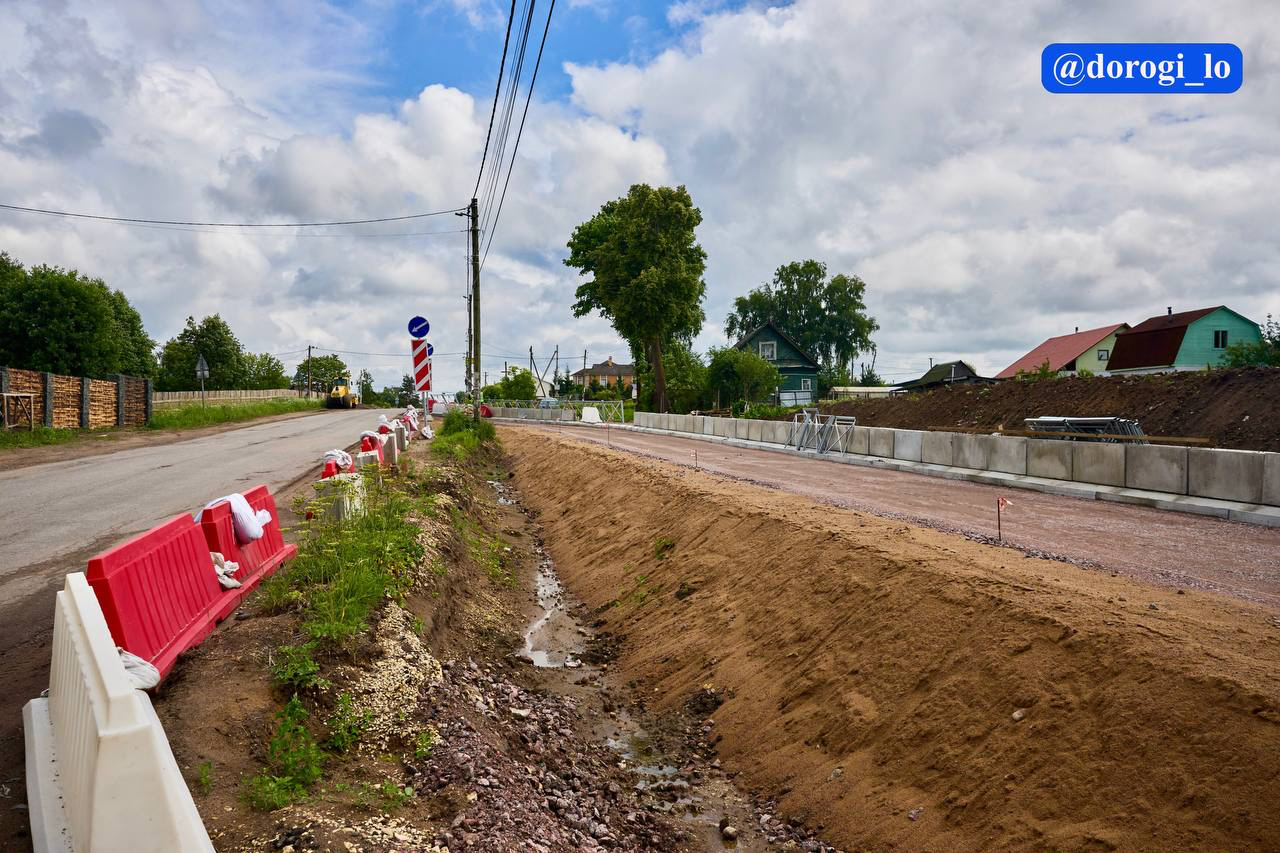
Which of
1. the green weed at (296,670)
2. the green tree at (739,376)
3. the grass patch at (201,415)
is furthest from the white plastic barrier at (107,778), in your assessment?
the green tree at (739,376)

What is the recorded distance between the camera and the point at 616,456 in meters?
21.7

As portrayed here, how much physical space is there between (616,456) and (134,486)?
38.1 ft

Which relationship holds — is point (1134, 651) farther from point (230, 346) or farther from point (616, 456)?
point (230, 346)

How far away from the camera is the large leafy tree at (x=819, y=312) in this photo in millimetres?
90750

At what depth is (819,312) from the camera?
91.1 m

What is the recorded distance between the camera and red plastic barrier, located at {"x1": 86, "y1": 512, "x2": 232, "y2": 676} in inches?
177

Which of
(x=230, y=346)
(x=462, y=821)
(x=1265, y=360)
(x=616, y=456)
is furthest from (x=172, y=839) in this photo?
(x=230, y=346)

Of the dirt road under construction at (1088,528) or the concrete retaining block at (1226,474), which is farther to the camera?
the concrete retaining block at (1226,474)

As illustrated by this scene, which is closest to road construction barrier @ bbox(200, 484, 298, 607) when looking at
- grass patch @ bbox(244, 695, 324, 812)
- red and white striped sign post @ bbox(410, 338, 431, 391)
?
grass patch @ bbox(244, 695, 324, 812)

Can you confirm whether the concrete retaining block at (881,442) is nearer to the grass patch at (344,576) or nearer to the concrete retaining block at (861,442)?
the concrete retaining block at (861,442)

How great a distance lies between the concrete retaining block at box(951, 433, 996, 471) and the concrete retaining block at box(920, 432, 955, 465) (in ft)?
0.61

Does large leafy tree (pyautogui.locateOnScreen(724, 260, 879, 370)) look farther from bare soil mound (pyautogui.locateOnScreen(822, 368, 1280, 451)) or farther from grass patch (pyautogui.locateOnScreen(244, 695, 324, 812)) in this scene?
grass patch (pyautogui.locateOnScreen(244, 695, 324, 812))

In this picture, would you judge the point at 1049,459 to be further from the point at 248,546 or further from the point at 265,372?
the point at 265,372

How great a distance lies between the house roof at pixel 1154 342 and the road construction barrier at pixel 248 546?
57.1 metres
